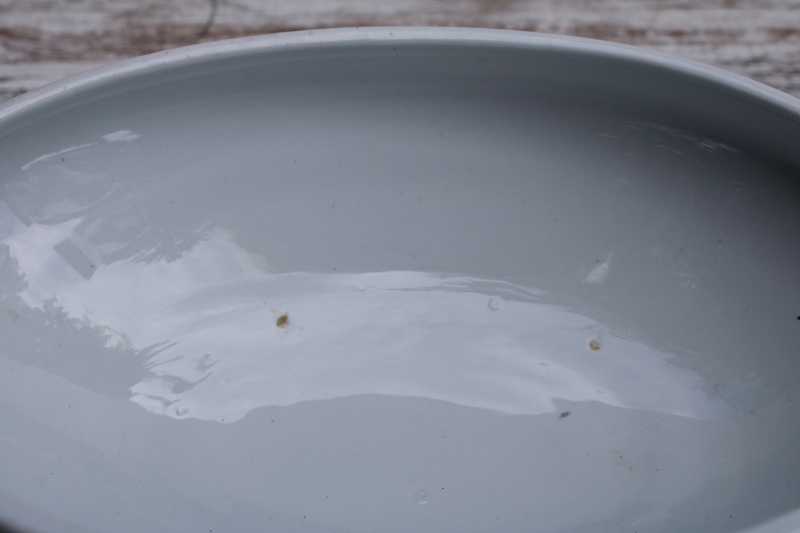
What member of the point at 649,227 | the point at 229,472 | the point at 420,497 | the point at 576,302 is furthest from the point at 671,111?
the point at 229,472

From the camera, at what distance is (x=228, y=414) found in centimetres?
60

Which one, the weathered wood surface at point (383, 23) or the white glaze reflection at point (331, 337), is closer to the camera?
the white glaze reflection at point (331, 337)

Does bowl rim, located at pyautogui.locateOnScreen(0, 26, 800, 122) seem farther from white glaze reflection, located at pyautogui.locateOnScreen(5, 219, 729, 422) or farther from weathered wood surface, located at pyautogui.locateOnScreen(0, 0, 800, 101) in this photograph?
weathered wood surface, located at pyautogui.locateOnScreen(0, 0, 800, 101)

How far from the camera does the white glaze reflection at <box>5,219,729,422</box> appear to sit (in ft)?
2.00

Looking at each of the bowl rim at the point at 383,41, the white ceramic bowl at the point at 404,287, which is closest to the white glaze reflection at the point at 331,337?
the white ceramic bowl at the point at 404,287

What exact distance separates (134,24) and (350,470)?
85 centimetres

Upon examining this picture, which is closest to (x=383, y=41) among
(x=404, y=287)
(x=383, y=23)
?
(x=404, y=287)

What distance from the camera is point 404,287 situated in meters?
0.69

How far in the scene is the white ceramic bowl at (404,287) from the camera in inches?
21.6

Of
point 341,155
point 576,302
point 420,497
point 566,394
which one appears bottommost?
point 420,497

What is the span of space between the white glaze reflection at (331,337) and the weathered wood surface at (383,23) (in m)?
0.49

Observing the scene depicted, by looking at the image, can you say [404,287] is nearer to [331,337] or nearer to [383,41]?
[331,337]

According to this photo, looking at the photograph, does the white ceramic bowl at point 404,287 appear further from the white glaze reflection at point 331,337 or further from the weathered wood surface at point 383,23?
the weathered wood surface at point 383,23

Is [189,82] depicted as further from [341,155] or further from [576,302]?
[576,302]
